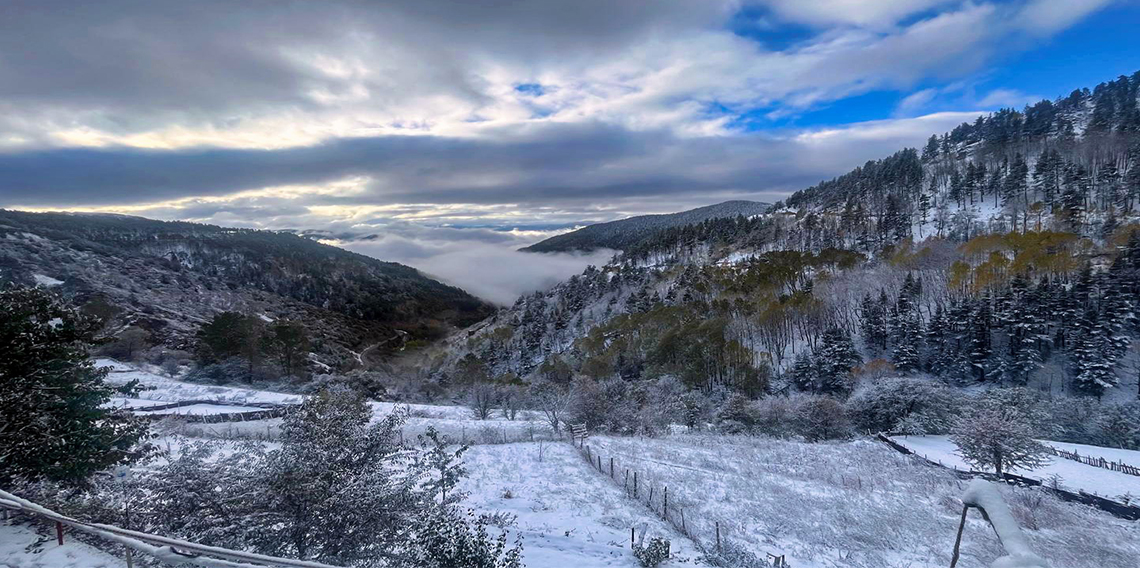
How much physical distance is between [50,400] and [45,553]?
3.21 meters

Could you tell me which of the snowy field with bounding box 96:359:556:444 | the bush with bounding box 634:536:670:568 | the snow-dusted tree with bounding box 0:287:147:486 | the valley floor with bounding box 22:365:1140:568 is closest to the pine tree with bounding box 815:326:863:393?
the valley floor with bounding box 22:365:1140:568

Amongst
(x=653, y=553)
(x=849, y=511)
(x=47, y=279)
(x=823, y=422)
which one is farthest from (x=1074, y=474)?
(x=47, y=279)

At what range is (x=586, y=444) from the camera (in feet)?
78.2

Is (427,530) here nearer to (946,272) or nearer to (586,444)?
(586,444)

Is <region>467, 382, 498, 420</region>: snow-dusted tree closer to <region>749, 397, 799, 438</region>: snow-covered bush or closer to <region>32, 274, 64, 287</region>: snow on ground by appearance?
<region>749, 397, 799, 438</region>: snow-covered bush

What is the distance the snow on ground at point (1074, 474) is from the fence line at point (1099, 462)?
25 centimetres

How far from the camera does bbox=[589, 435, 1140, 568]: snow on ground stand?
1299 centimetres

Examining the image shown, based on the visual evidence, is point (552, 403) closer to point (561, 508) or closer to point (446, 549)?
point (561, 508)

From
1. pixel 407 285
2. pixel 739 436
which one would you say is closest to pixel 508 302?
pixel 407 285

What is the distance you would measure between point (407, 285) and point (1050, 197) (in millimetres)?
171727

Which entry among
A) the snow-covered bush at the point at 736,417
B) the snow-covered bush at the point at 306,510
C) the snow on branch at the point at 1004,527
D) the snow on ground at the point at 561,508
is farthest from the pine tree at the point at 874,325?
the snow-covered bush at the point at 306,510

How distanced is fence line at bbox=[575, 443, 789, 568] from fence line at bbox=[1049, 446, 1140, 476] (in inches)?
813

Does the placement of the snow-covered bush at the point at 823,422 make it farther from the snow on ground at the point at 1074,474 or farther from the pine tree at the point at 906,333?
the pine tree at the point at 906,333

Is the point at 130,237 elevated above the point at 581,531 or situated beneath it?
elevated above
